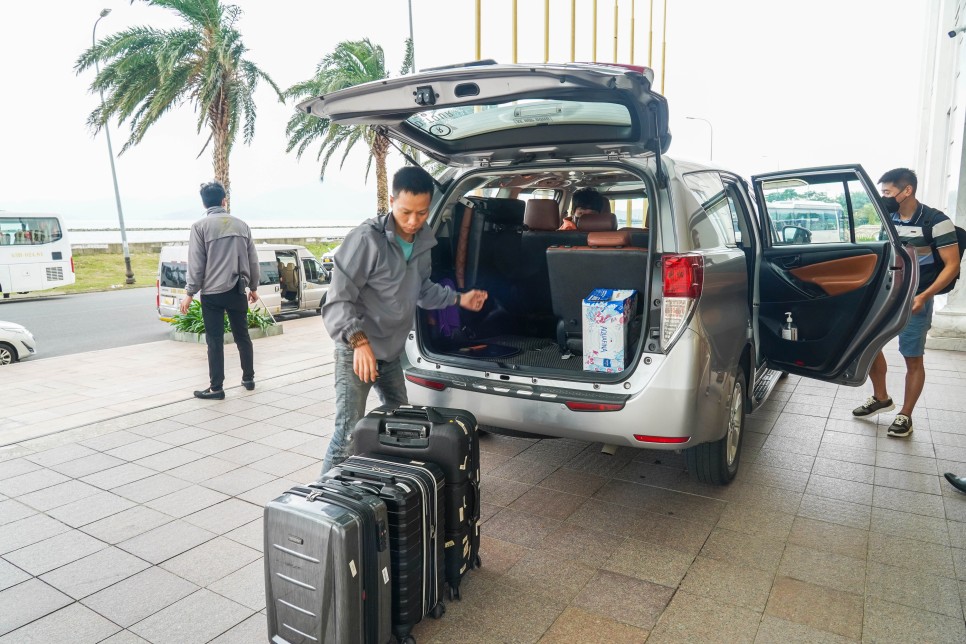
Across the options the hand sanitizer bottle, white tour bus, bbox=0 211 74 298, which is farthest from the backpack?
white tour bus, bbox=0 211 74 298

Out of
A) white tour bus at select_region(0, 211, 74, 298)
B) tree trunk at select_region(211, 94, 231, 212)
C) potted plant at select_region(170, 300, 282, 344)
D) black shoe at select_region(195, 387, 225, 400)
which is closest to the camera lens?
black shoe at select_region(195, 387, 225, 400)

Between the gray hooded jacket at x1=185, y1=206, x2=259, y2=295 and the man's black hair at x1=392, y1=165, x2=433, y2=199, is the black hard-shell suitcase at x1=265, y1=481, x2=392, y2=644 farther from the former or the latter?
the gray hooded jacket at x1=185, y1=206, x2=259, y2=295

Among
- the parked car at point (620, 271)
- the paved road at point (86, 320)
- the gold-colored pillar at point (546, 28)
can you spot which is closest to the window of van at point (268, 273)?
the paved road at point (86, 320)

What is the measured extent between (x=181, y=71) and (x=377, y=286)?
1552cm

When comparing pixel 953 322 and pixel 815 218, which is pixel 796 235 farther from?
pixel 953 322

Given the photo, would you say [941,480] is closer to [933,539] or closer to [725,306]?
[933,539]

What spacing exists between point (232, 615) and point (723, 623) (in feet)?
6.06

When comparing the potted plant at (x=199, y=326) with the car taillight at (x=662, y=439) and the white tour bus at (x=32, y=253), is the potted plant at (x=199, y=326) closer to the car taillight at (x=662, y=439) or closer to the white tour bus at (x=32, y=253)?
the car taillight at (x=662, y=439)

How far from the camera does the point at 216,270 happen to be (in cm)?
557

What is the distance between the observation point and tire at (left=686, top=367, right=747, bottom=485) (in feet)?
11.2

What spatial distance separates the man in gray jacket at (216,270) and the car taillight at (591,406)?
143 inches

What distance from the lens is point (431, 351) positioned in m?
3.58

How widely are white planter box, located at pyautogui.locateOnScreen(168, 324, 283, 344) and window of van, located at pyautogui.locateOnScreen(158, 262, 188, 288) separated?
1555 mm

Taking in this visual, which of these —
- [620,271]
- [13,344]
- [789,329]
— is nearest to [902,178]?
[789,329]
